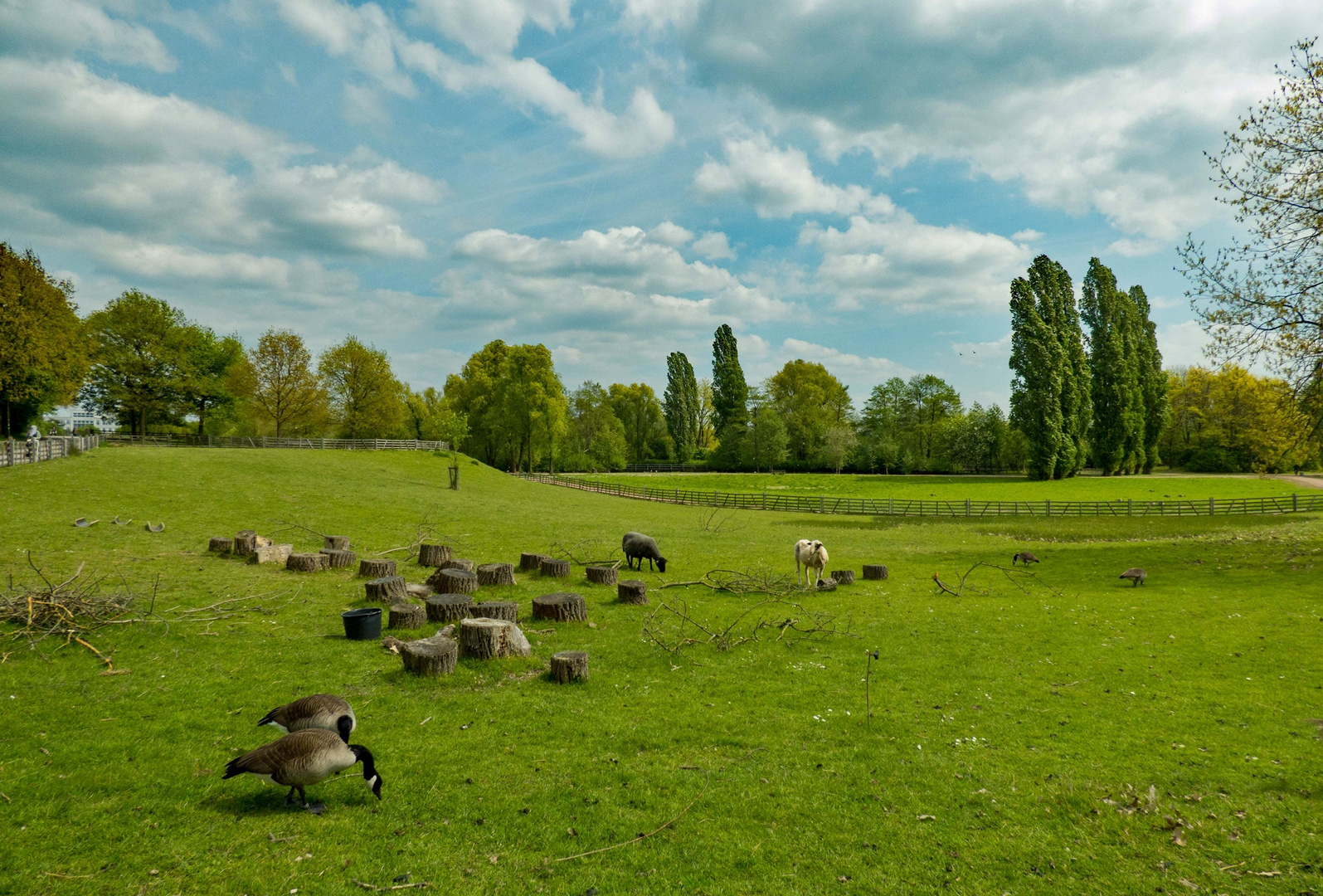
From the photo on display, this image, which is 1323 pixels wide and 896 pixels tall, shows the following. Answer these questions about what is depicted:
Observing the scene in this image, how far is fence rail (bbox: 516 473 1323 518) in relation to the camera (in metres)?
44.1


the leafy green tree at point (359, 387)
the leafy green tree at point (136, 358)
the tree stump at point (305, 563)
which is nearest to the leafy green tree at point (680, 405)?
the leafy green tree at point (359, 387)

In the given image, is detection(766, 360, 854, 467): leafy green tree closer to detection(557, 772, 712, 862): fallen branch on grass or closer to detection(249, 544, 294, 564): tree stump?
detection(249, 544, 294, 564): tree stump

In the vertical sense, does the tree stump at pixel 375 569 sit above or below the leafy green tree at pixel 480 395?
below

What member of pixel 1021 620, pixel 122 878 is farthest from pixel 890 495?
pixel 122 878

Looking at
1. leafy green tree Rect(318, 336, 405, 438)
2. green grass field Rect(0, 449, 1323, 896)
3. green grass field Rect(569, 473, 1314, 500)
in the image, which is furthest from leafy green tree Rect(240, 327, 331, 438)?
green grass field Rect(0, 449, 1323, 896)

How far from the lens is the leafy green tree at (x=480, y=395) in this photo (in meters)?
78.2

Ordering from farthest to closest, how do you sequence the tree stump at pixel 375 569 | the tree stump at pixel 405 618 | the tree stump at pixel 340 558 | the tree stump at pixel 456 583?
the tree stump at pixel 340 558
the tree stump at pixel 375 569
the tree stump at pixel 456 583
the tree stump at pixel 405 618

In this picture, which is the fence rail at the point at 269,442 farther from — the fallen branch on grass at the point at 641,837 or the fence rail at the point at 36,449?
the fallen branch on grass at the point at 641,837

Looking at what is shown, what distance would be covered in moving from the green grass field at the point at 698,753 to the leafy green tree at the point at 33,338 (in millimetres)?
33620

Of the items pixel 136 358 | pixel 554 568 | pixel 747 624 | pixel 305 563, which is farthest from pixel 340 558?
pixel 136 358

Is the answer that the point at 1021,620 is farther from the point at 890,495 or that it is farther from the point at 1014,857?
the point at 890,495

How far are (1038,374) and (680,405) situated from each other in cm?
5644

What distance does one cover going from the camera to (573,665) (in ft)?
30.6

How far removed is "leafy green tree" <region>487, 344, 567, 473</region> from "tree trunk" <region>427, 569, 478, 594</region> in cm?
5500
